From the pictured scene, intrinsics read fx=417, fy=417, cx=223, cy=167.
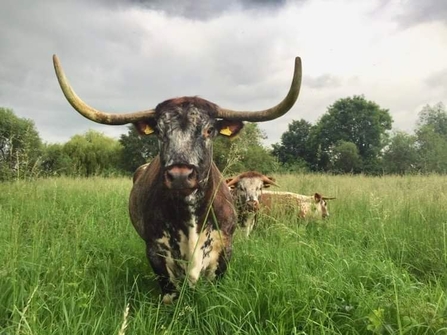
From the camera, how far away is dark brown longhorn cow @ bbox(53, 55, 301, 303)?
320 centimetres

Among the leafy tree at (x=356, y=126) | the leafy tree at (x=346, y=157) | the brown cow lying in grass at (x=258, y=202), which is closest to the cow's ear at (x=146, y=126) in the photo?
the brown cow lying in grass at (x=258, y=202)

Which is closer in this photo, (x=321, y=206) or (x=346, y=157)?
(x=321, y=206)

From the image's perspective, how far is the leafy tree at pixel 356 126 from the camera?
45.8 m

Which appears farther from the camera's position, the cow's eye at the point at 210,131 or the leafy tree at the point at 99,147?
the leafy tree at the point at 99,147

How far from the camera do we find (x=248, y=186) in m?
7.58

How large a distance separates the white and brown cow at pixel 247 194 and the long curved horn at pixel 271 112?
130 inches

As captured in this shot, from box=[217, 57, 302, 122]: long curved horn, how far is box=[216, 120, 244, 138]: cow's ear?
0.05 m

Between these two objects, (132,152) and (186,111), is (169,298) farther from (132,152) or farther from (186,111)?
(132,152)

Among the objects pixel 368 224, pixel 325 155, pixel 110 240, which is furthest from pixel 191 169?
pixel 325 155

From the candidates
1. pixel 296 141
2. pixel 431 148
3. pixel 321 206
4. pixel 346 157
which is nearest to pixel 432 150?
pixel 431 148

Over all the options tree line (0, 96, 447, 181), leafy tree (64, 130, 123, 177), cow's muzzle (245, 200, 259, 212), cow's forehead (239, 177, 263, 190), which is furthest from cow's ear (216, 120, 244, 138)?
leafy tree (64, 130, 123, 177)

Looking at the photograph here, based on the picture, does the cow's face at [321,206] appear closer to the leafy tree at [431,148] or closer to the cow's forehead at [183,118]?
the cow's forehead at [183,118]

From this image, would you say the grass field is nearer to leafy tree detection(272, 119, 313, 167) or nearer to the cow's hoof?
the cow's hoof

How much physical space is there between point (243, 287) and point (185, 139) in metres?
1.34
